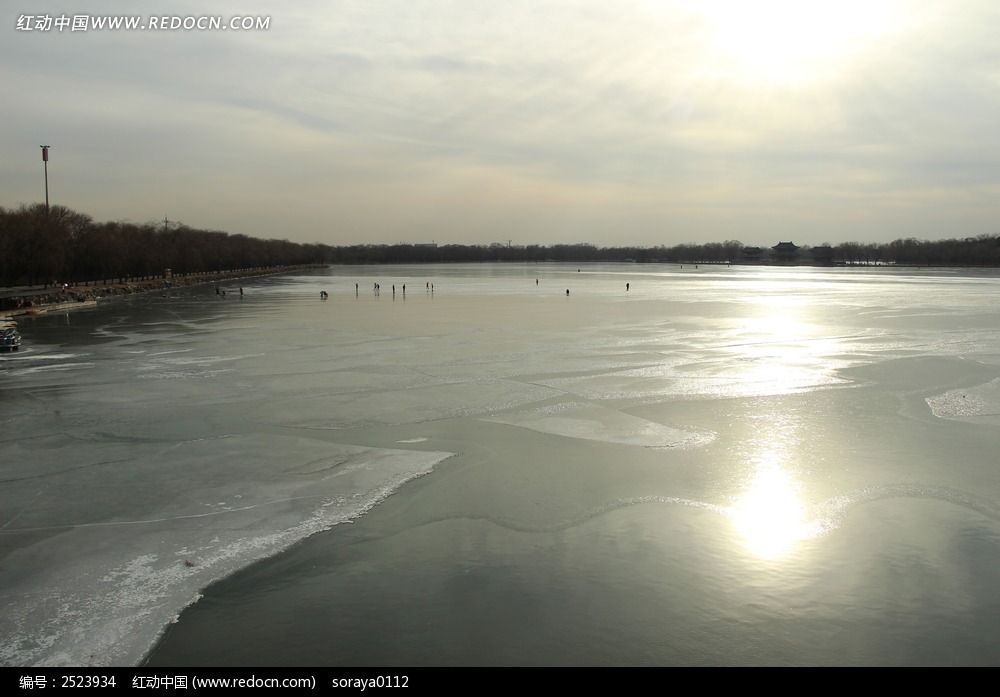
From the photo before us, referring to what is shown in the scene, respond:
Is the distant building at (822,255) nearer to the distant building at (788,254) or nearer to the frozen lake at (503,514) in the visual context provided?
the distant building at (788,254)

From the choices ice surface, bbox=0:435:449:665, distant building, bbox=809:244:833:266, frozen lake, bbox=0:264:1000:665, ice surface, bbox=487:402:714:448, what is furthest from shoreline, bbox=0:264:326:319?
distant building, bbox=809:244:833:266

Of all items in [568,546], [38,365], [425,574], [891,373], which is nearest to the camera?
[425,574]

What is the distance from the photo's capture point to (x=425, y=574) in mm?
7043

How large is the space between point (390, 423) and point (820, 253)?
204152 millimetres

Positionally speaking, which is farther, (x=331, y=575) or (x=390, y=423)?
(x=390, y=423)

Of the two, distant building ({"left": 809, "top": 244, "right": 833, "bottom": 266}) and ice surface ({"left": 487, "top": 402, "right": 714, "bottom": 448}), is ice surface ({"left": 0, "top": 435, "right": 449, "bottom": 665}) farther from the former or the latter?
distant building ({"left": 809, "top": 244, "right": 833, "bottom": 266})

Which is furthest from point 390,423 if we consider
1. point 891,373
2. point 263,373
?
point 891,373

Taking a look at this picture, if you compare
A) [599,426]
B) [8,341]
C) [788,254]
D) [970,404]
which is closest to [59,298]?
[8,341]

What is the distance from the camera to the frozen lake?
5969 mm

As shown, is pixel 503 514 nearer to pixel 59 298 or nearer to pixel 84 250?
pixel 59 298

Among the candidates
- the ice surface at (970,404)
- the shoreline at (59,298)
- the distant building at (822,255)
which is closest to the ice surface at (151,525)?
Result: the ice surface at (970,404)

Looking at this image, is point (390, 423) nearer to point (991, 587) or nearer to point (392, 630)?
point (392, 630)

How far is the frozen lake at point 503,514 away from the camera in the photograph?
5969 millimetres

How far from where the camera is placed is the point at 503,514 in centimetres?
855
